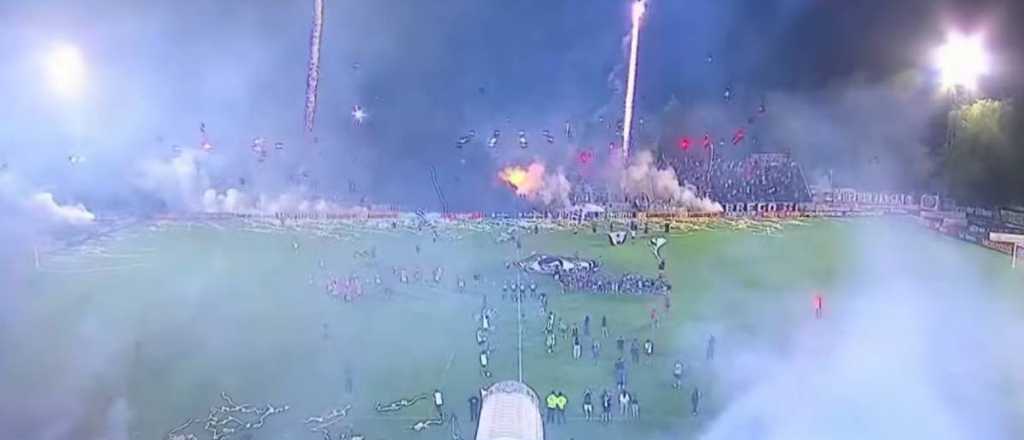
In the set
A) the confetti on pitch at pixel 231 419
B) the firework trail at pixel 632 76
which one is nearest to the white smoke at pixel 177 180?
the confetti on pitch at pixel 231 419

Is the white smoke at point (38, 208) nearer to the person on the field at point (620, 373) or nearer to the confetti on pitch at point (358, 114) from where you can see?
the confetti on pitch at point (358, 114)

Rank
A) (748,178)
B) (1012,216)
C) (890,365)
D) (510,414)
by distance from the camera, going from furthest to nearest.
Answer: (748,178), (890,365), (1012,216), (510,414)

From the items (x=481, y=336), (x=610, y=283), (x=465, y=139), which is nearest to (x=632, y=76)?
(x=465, y=139)

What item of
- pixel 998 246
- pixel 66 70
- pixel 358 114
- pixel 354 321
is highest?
pixel 66 70

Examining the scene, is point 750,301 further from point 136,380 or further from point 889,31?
point 136,380

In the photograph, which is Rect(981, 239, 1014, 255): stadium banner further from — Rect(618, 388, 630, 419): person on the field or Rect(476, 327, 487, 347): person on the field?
Rect(476, 327, 487, 347): person on the field

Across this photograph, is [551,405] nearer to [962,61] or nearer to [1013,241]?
[1013,241]

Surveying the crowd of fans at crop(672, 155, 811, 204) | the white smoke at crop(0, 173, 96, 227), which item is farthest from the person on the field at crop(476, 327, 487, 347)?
the white smoke at crop(0, 173, 96, 227)
